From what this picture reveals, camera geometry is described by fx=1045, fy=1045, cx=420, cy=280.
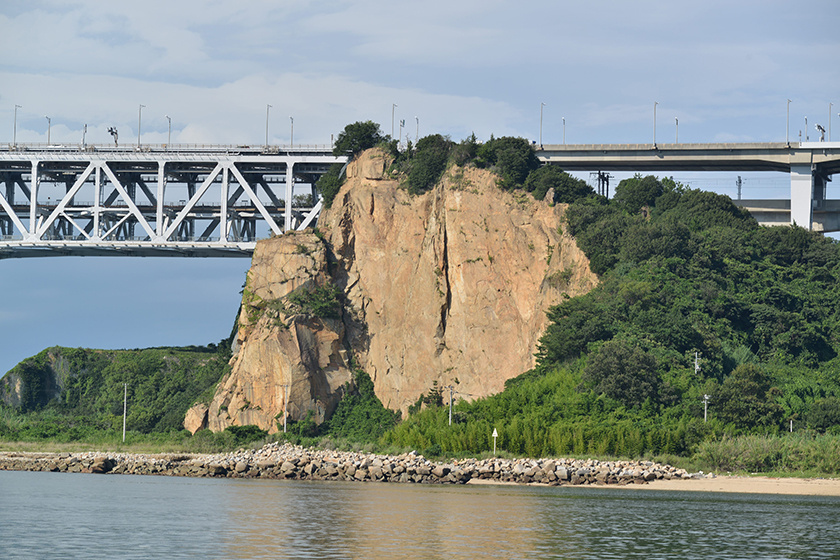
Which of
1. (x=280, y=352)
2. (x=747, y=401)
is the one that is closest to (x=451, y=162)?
(x=280, y=352)

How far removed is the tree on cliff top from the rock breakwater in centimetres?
2672

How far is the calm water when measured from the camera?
1236 inches

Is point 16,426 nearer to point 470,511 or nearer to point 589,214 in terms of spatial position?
point 589,214

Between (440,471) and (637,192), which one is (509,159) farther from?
(440,471)

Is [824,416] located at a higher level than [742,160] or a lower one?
lower

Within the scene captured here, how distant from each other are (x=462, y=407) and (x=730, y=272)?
23.1 metres

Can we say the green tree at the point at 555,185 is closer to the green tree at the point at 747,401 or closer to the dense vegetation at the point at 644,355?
the dense vegetation at the point at 644,355

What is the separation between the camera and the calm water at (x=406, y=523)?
3141 cm

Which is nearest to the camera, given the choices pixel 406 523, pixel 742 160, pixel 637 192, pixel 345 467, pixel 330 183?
pixel 406 523

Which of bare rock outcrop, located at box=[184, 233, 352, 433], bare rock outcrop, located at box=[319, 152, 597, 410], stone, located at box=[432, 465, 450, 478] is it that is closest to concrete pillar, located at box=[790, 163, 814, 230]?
bare rock outcrop, located at box=[319, 152, 597, 410]

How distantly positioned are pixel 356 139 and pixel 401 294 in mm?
14086

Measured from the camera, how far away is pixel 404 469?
63.2 meters

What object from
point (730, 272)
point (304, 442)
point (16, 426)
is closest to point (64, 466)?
point (304, 442)

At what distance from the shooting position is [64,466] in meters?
73.1
